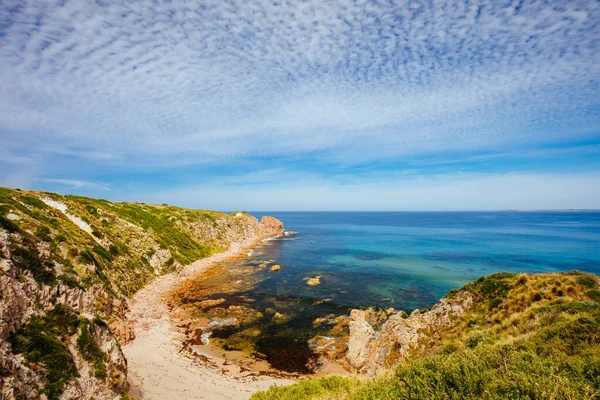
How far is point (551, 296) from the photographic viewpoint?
16.0 m

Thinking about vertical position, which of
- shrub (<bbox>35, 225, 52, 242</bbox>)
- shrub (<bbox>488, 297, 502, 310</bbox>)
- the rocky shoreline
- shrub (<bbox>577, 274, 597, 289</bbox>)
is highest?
shrub (<bbox>35, 225, 52, 242</bbox>)

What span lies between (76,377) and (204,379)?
9927 millimetres

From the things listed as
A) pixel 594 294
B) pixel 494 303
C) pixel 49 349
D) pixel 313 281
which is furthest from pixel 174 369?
pixel 313 281

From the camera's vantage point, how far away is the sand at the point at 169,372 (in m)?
20.5

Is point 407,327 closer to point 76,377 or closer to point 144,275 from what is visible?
point 76,377

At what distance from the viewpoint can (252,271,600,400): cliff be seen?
7.77 metres

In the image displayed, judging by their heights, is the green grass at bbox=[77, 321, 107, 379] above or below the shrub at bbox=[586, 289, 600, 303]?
below

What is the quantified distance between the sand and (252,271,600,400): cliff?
8.62 metres

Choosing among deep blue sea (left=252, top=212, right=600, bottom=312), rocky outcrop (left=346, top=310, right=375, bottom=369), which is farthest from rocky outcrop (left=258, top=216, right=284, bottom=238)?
rocky outcrop (left=346, top=310, right=375, bottom=369)

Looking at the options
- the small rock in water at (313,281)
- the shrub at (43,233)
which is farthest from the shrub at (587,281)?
the shrub at (43,233)

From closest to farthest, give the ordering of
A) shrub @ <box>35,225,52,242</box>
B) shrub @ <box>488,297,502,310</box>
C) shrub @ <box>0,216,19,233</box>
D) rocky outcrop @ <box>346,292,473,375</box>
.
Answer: shrub @ <box>488,297,502,310</box>, rocky outcrop @ <box>346,292,473,375</box>, shrub @ <box>0,216,19,233</box>, shrub @ <box>35,225,52,242</box>

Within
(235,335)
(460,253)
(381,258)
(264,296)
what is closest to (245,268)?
(264,296)

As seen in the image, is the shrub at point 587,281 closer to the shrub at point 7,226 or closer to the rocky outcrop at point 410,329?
the rocky outcrop at point 410,329

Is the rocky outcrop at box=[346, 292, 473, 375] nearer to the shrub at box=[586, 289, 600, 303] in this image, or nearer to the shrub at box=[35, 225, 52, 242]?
the shrub at box=[586, 289, 600, 303]
